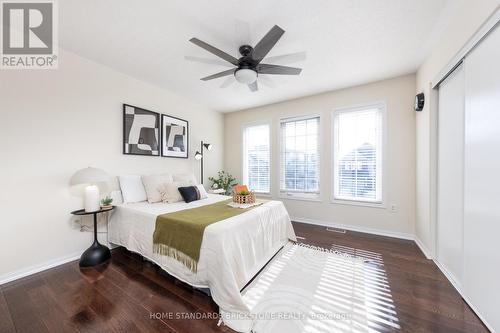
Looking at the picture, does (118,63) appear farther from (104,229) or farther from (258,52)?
(104,229)

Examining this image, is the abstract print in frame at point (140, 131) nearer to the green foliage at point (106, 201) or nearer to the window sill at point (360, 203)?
the green foliage at point (106, 201)

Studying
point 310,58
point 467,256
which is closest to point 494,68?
point 467,256

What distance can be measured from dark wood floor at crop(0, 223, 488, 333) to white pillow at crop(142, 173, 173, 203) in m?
0.88

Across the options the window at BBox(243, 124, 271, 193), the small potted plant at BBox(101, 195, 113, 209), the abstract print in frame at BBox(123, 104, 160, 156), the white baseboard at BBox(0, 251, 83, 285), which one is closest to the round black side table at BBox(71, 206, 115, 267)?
the small potted plant at BBox(101, 195, 113, 209)

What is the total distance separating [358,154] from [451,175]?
153cm

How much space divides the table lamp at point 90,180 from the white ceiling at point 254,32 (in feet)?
5.24

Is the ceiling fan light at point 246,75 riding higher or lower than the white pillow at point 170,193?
higher

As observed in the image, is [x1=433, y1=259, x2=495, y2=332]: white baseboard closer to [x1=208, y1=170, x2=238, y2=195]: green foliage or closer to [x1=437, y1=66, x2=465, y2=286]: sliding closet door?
[x1=437, y1=66, x2=465, y2=286]: sliding closet door

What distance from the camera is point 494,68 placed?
1.38m

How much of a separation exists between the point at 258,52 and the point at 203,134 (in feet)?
9.70

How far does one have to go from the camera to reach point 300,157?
13.8ft

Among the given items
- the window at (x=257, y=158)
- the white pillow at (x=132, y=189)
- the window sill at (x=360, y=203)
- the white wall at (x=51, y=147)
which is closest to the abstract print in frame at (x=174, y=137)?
the white wall at (x=51, y=147)

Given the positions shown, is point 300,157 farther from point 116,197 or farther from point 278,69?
point 116,197

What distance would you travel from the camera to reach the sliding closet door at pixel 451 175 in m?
1.90
